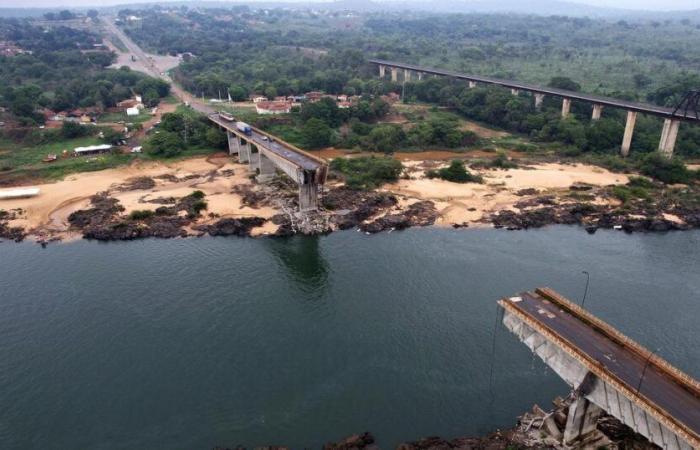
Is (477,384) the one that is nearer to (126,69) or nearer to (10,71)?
(126,69)

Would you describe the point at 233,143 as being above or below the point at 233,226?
above

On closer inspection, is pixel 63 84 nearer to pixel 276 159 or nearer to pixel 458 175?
pixel 276 159

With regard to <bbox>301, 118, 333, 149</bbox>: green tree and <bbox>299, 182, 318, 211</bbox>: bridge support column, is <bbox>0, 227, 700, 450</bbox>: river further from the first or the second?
<bbox>301, 118, 333, 149</bbox>: green tree

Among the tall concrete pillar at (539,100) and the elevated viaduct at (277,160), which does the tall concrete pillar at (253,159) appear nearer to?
the elevated viaduct at (277,160)

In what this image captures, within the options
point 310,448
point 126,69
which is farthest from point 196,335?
point 126,69

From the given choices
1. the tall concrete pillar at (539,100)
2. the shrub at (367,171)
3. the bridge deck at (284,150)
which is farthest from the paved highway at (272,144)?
the tall concrete pillar at (539,100)

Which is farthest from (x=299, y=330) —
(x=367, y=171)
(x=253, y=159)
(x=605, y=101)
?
(x=605, y=101)
